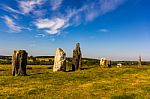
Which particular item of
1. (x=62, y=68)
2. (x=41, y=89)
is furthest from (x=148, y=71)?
(x=41, y=89)

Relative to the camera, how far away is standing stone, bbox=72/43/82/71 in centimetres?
5281

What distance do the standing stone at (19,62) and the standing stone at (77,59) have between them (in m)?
13.0

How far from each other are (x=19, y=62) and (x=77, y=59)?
47.5 ft

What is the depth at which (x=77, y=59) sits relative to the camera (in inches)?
2110

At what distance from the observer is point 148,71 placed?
140ft

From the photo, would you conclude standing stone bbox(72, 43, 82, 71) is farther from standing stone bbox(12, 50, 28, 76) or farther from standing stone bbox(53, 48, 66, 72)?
standing stone bbox(12, 50, 28, 76)

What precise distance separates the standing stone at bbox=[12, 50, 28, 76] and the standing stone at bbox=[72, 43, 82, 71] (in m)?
13.0

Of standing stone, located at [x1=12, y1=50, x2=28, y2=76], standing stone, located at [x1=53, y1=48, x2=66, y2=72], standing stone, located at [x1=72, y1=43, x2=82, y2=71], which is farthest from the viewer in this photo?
standing stone, located at [x1=72, y1=43, x2=82, y2=71]

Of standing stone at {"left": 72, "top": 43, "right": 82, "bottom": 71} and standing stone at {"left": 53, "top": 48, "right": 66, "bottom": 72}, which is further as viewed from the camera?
standing stone at {"left": 72, "top": 43, "right": 82, "bottom": 71}

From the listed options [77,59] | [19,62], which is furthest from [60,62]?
[19,62]

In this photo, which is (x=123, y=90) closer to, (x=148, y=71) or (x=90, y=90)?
(x=90, y=90)

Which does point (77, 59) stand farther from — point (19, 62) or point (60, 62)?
point (19, 62)

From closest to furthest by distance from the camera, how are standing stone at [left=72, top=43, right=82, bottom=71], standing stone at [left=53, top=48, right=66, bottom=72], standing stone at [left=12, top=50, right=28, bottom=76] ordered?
standing stone at [left=12, top=50, right=28, bottom=76] → standing stone at [left=53, top=48, right=66, bottom=72] → standing stone at [left=72, top=43, right=82, bottom=71]

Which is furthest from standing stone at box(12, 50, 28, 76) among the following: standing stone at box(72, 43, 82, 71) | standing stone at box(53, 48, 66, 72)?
standing stone at box(72, 43, 82, 71)
